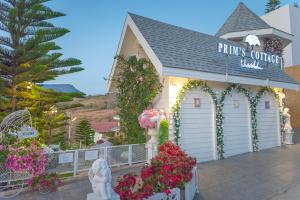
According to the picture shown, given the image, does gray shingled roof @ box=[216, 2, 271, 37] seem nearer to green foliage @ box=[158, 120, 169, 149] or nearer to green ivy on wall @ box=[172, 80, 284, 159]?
green ivy on wall @ box=[172, 80, 284, 159]

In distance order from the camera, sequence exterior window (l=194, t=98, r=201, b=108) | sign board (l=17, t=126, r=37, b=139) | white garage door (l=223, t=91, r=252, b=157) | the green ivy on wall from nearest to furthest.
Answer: sign board (l=17, t=126, r=37, b=139) → the green ivy on wall → exterior window (l=194, t=98, r=201, b=108) → white garage door (l=223, t=91, r=252, b=157)

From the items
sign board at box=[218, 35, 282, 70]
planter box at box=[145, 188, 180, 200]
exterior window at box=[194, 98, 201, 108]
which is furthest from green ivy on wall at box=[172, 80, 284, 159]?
planter box at box=[145, 188, 180, 200]

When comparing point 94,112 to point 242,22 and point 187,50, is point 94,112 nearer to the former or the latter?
point 242,22

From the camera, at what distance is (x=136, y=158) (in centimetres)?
713

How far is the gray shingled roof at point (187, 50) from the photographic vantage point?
7238mm

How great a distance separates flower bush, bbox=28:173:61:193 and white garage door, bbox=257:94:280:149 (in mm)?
8342

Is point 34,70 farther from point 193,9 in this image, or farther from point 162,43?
point 193,9

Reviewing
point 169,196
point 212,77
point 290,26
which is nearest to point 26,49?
point 212,77

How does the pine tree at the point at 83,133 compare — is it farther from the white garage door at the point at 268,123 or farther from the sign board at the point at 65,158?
the white garage door at the point at 268,123

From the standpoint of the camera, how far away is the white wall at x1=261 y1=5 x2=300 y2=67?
66.0ft

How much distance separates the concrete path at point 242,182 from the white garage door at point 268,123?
89.6 inches

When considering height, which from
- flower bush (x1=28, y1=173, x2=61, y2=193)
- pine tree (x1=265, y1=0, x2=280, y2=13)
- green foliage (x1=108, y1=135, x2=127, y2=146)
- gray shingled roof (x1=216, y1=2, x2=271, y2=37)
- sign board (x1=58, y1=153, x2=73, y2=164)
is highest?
pine tree (x1=265, y1=0, x2=280, y2=13)

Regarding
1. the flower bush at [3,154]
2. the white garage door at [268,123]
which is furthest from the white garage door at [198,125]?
the flower bush at [3,154]

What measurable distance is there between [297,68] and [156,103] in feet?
46.5
